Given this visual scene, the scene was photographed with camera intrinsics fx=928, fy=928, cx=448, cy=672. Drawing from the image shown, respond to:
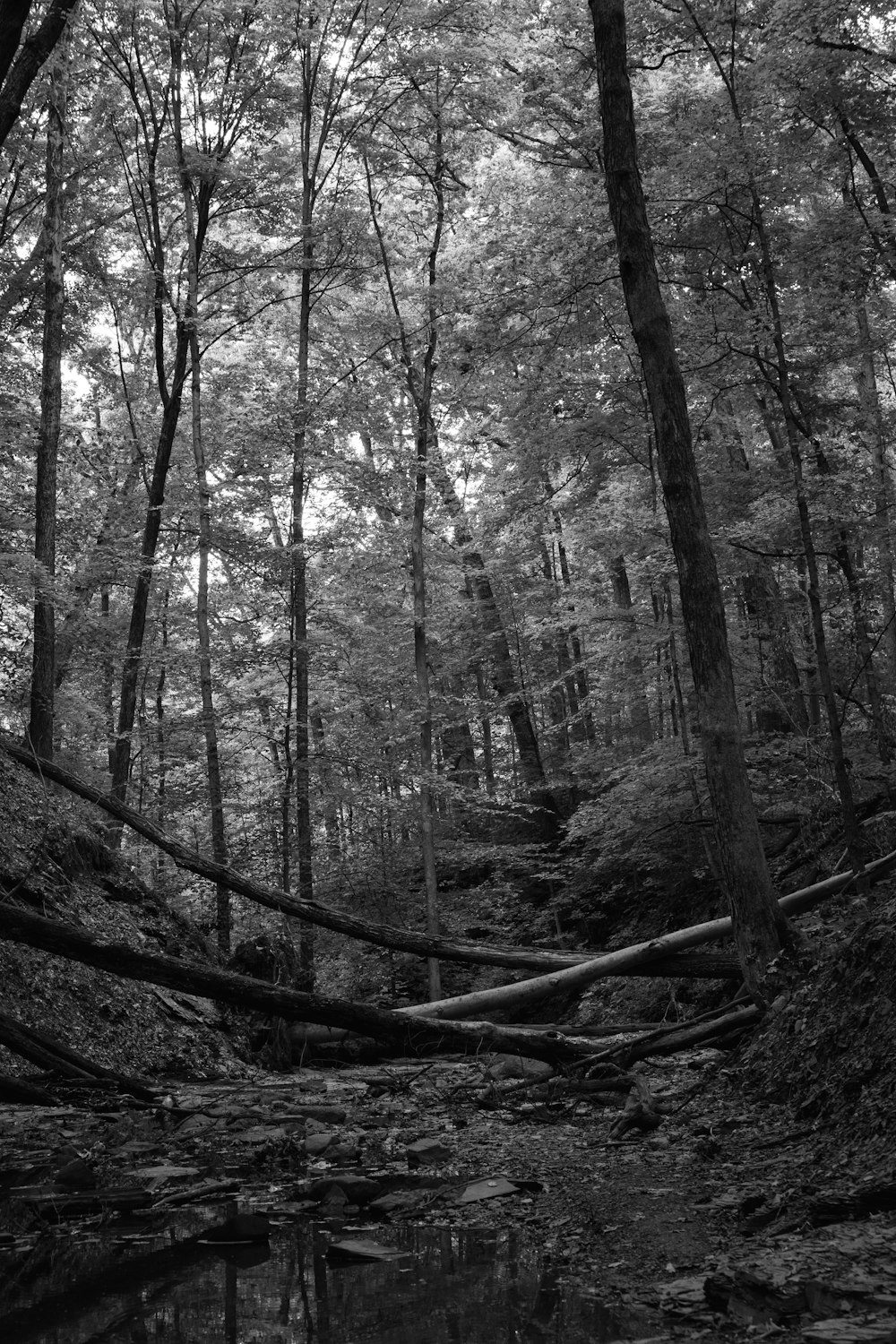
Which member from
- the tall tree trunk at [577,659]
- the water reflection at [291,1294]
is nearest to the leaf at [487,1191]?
the water reflection at [291,1294]

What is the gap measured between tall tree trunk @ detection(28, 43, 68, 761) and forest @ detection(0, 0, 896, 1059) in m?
0.07

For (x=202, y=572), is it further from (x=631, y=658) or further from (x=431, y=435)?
(x=631, y=658)

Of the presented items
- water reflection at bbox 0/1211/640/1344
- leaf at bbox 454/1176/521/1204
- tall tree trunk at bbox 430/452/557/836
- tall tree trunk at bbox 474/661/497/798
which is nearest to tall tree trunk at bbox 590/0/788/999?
leaf at bbox 454/1176/521/1204

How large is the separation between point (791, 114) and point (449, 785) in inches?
380

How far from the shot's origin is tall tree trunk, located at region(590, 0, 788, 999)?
20.6ft

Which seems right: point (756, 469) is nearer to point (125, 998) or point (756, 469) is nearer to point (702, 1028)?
point (702, 1028)

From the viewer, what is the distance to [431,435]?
16.2 meters

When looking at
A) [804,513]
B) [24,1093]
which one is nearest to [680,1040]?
[24,1093]

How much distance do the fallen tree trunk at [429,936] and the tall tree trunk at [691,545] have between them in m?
1.60

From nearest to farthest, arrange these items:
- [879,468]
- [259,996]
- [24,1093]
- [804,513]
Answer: [24,1093], [259,996], [804,513], [879,468]

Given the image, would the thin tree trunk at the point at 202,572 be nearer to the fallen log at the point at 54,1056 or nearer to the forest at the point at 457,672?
the forest at the point at 457,672

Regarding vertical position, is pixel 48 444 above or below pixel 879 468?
above

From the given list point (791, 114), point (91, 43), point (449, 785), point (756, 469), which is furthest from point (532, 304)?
point (91, 43)

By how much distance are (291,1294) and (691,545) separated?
5.26m
